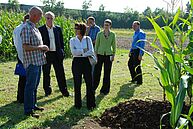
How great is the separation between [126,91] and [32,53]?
3.45 m

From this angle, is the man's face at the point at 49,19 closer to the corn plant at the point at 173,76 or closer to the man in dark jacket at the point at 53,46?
the man in dark jacket at the point at 53,46

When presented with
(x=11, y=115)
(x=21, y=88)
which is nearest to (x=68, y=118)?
(x=11, y=115)

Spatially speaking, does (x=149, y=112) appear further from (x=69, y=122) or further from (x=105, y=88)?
(x=105, y=88)

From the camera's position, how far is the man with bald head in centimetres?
575

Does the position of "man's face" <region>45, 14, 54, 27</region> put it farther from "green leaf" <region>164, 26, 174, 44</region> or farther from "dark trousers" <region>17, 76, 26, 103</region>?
"green leaf" <region>164, 26, 174, 44</region>

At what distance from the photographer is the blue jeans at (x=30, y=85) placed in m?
5.96

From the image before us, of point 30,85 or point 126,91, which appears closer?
point 30,85

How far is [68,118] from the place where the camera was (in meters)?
6.21

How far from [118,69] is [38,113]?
6.57 metres

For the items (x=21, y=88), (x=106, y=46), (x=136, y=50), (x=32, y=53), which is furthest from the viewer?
(x=136, y=50)

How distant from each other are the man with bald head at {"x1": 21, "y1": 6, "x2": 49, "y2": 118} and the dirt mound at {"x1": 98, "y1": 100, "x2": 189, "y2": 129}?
51.3 inches

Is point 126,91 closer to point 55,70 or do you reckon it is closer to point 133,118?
point 55,70

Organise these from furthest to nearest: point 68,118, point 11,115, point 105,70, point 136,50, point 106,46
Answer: point 136,50
point 105,70
point 106,46
point 11,115
point 68,118

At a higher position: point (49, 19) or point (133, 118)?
point (49, 19)
